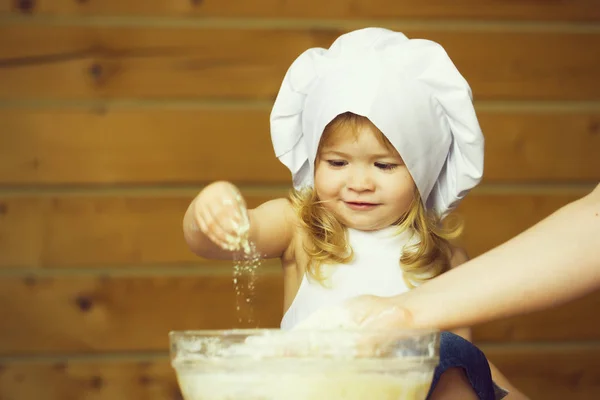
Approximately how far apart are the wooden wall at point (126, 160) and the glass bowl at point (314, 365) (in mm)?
Result: 1417

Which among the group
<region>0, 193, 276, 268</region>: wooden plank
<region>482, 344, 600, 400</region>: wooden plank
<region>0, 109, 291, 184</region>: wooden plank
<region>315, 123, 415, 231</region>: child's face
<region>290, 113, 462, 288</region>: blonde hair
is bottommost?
<region>482, 344, 600, 400</region>: wooden plank

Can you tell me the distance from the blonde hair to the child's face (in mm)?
32

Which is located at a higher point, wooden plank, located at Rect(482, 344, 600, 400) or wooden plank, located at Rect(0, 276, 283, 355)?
wooden plank, located at Rect(0, 276, 283, 355)

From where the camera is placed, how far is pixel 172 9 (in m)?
2.27

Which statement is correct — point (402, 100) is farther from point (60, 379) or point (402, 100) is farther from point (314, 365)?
point (60, 379)

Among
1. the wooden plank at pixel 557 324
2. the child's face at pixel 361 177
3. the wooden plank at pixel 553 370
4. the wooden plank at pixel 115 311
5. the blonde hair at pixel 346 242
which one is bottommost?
the wooden plank at pixel 553 370

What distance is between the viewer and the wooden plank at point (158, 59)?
2250mm

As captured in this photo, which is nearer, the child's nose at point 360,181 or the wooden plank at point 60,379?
the child's nose at point 360,181

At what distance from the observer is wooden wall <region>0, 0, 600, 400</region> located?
2250mm

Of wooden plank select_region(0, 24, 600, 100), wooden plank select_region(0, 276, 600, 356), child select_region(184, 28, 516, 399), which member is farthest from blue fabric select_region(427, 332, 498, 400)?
wooden plank select_region(0, 24, 600, 100)

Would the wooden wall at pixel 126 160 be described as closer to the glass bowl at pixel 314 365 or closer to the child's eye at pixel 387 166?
the child's eye at pixel 387 166

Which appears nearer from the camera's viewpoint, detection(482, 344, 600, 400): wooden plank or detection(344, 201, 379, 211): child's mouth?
detection(344, 201, 379, 211): child's mouth

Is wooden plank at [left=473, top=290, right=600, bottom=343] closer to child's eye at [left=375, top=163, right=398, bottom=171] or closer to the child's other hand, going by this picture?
child's eye at [left=375, top=163, right=398, bottom=171]

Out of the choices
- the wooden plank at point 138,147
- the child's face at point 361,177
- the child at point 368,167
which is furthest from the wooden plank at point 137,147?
the child's face at point 361,177
